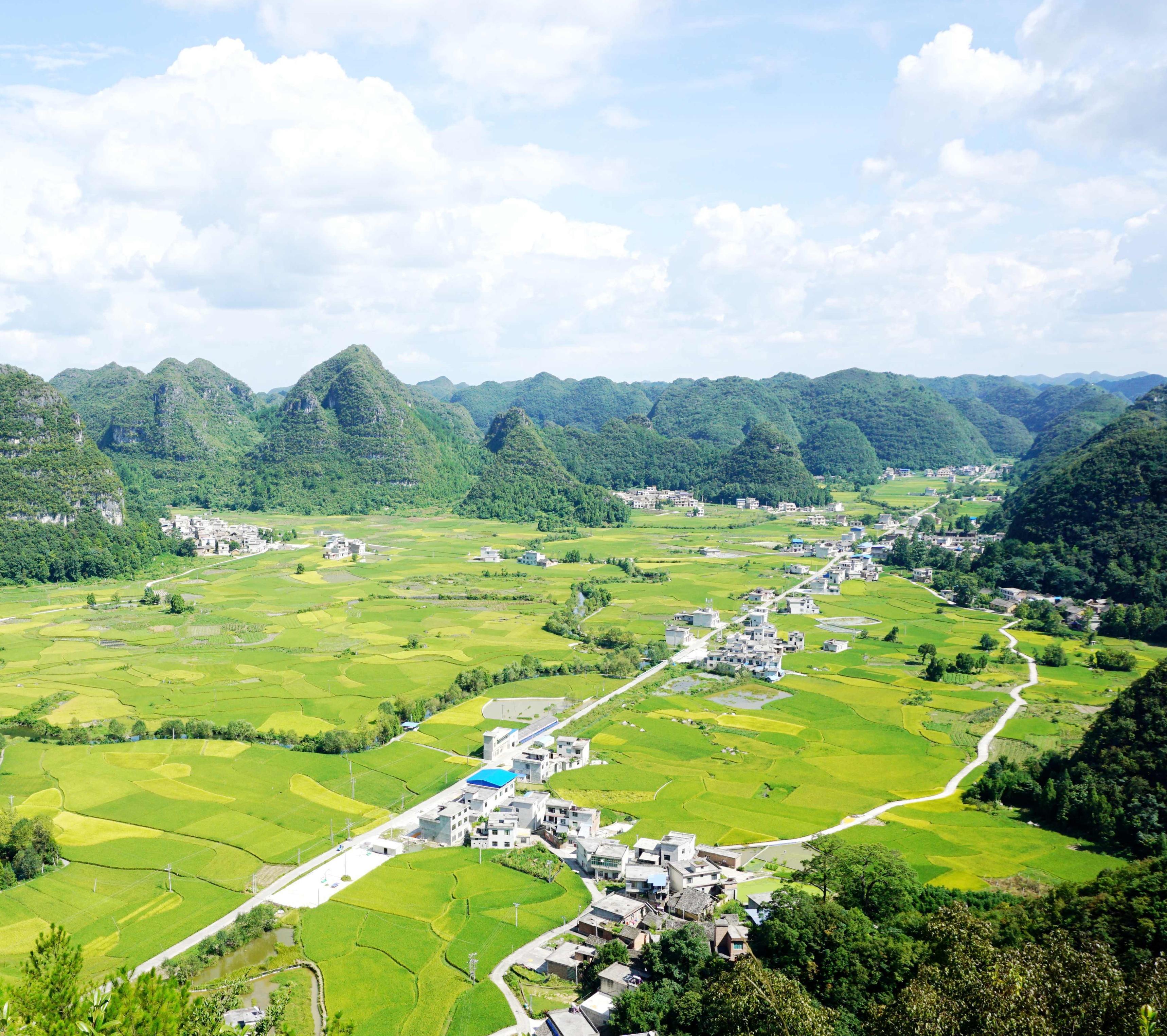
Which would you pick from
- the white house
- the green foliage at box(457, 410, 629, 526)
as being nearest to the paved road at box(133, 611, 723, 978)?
the white house

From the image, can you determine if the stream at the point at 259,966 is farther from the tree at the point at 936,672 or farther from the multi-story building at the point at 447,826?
the tree at the point at 936,672

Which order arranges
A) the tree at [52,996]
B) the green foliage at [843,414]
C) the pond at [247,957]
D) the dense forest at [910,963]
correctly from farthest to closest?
1. the green foliage at [843,414]
2. the pond at [247,957]
3. the dense forest at [910,963]
4. the tree at [52,996]

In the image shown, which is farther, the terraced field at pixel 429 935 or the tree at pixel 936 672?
the tree at pixel 936 672

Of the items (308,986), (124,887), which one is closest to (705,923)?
(308,986)

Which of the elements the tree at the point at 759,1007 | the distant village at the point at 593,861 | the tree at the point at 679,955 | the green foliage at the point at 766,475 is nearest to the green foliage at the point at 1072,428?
the green foliage at the point at 766,475

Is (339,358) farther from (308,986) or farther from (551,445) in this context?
(308,986)

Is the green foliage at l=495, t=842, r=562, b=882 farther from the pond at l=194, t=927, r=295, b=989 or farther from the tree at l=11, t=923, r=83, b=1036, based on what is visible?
the tree at l=11, t=923, r=83, b=1036
